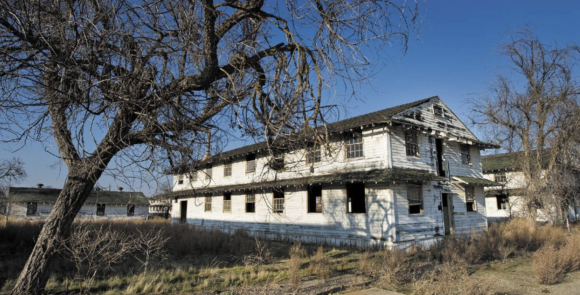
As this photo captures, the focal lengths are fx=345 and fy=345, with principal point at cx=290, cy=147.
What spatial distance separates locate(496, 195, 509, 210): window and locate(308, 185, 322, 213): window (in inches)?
977

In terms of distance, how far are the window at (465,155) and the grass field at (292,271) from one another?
699 cm

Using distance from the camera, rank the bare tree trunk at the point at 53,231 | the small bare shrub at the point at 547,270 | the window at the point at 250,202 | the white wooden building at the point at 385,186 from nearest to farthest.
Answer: the bare tree trunk at the point at 53,231
the small bare shrub at the point at 547,270
the white wooden building at the point at 385,186
the window at the point at 250,202

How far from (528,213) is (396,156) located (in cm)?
1556

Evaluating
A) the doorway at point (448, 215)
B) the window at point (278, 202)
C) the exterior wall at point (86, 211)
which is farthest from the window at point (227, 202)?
the exterior wall at point (86, 211)

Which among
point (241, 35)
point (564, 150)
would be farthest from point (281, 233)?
point (564, 150)

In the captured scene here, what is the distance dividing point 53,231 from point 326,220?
14.4m

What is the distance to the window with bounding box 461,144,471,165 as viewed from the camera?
2150 cm

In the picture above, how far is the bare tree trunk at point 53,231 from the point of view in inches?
246

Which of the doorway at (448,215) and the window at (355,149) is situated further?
the doorway at (448,215)

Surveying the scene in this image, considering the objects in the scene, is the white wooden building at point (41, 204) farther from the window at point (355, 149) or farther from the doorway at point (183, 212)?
the window at point (355, 149)

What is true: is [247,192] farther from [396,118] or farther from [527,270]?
[527,270]

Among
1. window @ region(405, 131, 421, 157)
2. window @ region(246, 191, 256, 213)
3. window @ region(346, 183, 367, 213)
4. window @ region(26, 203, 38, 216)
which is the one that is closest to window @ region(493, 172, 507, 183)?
window @ region(346, 183, 367, 213)

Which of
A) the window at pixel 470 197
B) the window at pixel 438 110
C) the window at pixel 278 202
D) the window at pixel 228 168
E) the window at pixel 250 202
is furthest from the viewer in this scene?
the window at pixel 228 168

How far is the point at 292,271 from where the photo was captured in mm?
8555
